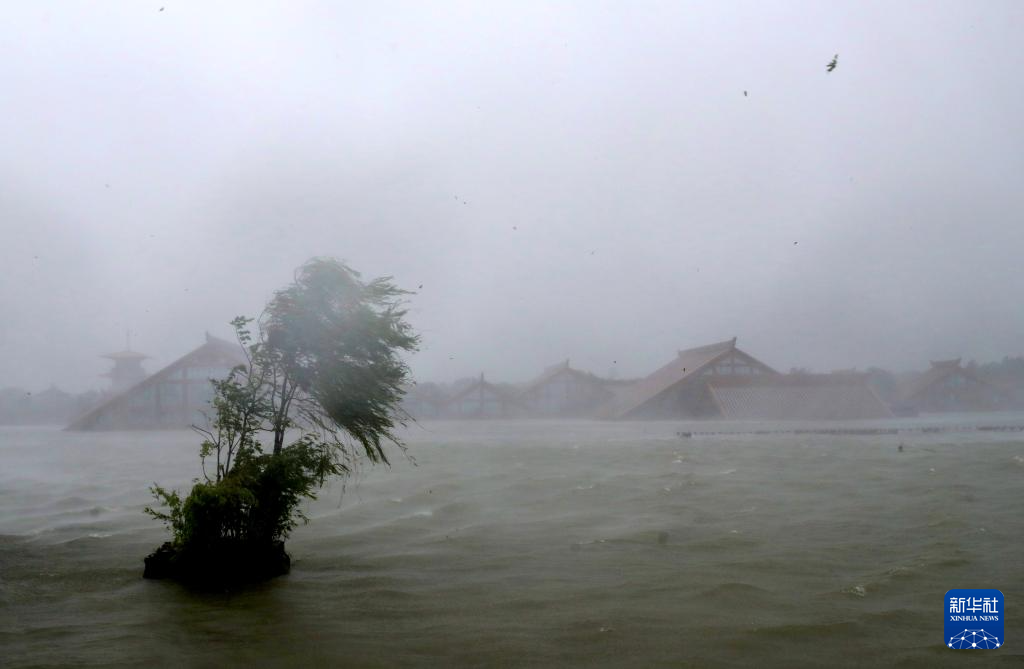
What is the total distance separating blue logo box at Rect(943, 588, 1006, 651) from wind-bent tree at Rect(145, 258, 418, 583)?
6.73 m

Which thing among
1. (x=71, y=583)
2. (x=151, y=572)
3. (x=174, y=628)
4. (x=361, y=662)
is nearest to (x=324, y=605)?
(x=174, y=628)

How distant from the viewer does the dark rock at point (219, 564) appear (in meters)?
9.99

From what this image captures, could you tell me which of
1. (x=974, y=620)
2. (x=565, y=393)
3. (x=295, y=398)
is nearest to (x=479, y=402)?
(x=565, y=393)

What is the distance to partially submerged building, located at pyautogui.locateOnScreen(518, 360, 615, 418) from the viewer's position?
61.0 m

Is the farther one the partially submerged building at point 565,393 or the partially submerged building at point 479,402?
the partially submerged building at point 565,393

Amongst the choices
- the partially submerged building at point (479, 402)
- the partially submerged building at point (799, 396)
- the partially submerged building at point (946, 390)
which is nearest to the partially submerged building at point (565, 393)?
the partially submerged building at point (479, 402)

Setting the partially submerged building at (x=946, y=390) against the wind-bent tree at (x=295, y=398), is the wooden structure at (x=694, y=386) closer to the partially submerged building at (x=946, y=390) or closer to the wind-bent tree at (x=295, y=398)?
the partially submerged building at (x=946, y=390)

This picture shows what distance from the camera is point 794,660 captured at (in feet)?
22.6

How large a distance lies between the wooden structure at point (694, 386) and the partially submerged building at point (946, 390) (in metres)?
14.9

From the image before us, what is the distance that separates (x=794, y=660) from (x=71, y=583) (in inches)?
349

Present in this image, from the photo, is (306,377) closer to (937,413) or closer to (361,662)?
(361,662)

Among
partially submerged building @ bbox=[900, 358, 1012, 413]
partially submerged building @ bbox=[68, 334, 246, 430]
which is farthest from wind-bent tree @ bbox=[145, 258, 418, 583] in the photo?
partially submerged building @ bbox=[900, 358, 1012, 413]

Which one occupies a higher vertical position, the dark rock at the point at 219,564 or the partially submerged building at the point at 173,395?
the partially submerged building at the point at 173,395

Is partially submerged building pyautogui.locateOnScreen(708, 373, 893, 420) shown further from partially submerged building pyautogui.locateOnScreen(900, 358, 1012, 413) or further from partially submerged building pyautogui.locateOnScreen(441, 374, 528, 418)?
partially submerged building pyautogui.locateOnScreen(441, 374, 528, 418)
